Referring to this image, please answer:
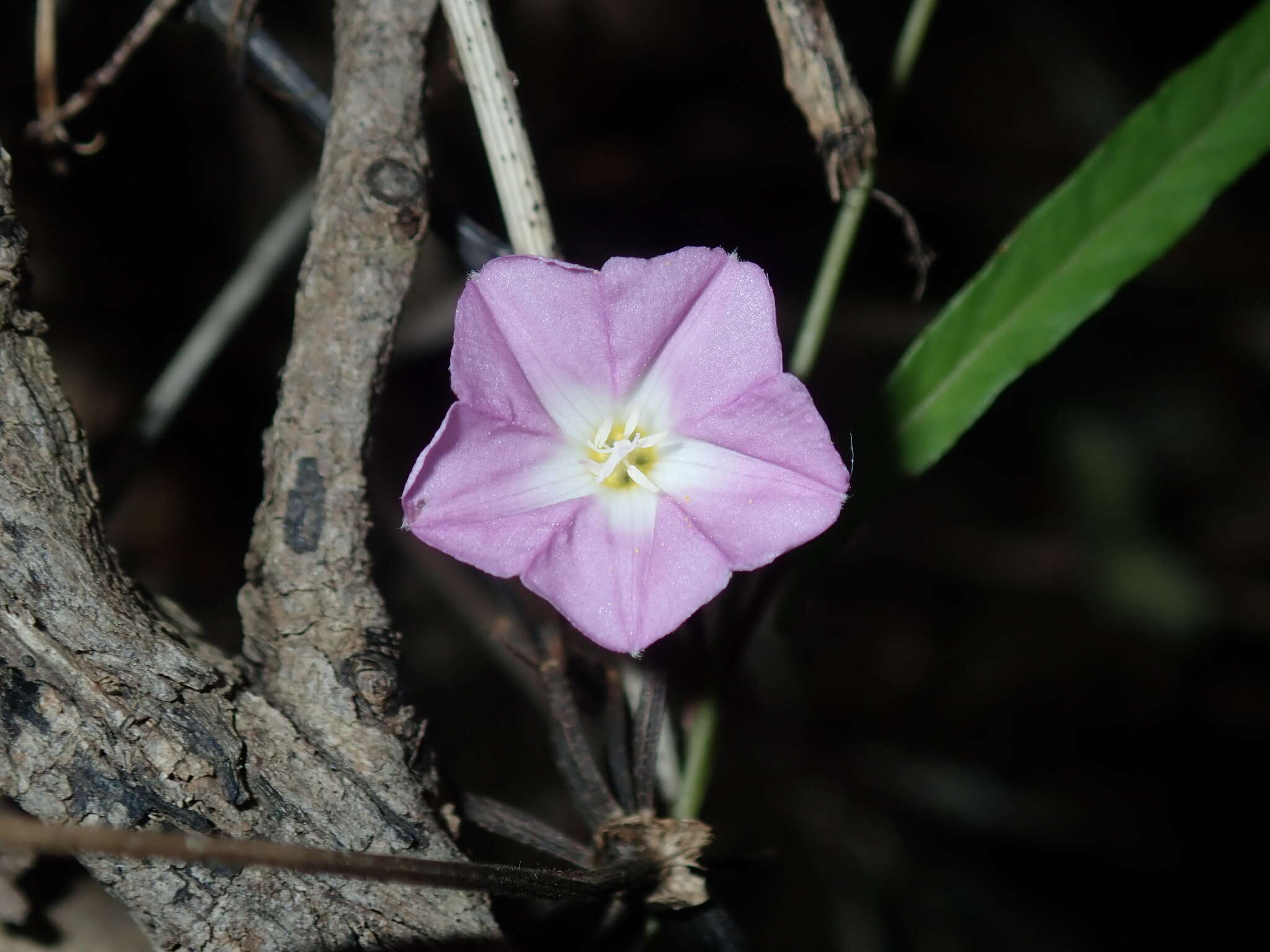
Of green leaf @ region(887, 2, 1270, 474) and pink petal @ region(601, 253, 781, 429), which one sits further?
green leaf @ region(887, 2, 1270, 474)

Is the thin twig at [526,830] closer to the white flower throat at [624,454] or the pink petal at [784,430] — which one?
the white flower throat at [624,454]

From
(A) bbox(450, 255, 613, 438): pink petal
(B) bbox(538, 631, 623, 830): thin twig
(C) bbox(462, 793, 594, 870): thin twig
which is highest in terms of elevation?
(A) bbox(450, 255, 613, 438): pink petal

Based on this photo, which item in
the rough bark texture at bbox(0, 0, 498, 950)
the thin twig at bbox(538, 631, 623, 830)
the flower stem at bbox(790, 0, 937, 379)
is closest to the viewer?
the rough bark texture at bbox(0, 0, 498, 950)

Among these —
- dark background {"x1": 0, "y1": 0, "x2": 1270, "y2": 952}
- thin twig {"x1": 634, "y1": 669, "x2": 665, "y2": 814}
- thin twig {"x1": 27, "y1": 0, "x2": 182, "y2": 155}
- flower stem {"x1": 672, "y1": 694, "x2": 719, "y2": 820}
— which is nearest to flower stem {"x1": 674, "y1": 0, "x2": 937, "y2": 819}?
flower stem {"x1": 672, "y1": 694, "x2": 719, "y2": 820}

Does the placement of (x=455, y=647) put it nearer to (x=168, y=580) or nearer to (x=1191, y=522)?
(x=168, y=580)

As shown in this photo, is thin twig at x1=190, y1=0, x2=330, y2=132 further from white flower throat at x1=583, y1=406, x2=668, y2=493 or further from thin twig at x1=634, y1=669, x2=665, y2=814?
thin twig at x1=634, y1=669, x2=665, y2=814

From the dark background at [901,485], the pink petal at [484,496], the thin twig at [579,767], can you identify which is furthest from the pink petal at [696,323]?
the dark background at [901,485]

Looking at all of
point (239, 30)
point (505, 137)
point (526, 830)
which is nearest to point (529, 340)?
point (505, 137)
